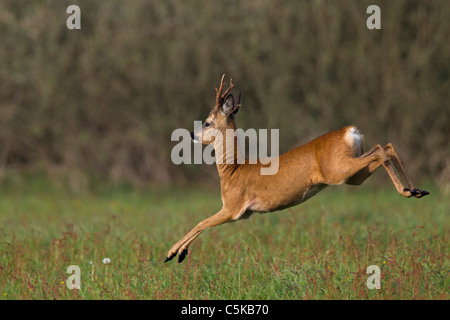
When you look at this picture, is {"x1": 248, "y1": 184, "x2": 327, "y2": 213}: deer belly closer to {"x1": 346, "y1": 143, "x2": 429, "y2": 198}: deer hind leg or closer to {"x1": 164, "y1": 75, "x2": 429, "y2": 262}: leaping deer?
{"x1": 164, "y1": 75, "x2": 429, "y2": 262}: leaping deer

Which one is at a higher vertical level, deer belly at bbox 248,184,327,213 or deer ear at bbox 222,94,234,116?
deer ear at bbox 222,94,234,116

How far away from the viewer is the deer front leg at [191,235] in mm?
5699

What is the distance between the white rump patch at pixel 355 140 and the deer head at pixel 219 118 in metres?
0.99

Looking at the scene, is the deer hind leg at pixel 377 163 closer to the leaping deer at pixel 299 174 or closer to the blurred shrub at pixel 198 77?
the leaping deer at pixel 299 174

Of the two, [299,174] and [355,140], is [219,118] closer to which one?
[299,174]

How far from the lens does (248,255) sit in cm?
684

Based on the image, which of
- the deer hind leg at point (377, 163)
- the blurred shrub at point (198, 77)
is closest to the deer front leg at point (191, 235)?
the deer hind leg at point (377, 163)

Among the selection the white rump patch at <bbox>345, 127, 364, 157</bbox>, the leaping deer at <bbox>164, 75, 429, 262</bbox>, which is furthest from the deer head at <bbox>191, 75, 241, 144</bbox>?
the white rump patch at <bbox>345, 127, 364, 157</bbox>

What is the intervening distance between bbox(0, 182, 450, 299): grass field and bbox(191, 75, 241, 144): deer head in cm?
110

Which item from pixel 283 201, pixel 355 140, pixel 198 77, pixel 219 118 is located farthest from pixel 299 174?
pixel 198 77

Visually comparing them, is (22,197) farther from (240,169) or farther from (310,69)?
(240,169)

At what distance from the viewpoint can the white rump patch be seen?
5652 mm

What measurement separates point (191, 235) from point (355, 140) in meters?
1.51

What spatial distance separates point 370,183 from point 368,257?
7.44 meters
